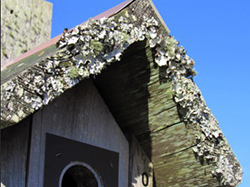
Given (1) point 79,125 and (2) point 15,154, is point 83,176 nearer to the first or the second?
(1) point 79,125

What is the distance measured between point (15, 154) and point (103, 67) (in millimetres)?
771

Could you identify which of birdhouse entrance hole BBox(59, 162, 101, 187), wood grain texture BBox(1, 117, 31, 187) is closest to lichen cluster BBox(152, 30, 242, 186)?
birdhouse entrance hole BBox(59, 162, 101, 187)

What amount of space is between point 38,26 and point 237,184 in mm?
2141

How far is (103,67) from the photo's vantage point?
3719 millimetres

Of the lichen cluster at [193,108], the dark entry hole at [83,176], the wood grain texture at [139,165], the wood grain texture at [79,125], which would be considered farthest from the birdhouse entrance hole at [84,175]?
the lichen cluster at [193,108]

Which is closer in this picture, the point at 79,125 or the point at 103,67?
the point at 103,67

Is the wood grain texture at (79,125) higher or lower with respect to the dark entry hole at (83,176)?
higher

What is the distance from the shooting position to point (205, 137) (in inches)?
161

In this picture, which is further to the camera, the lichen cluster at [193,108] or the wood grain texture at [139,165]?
the wood grain texture at [139,165]

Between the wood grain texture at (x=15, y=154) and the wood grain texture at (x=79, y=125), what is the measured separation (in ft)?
0.17

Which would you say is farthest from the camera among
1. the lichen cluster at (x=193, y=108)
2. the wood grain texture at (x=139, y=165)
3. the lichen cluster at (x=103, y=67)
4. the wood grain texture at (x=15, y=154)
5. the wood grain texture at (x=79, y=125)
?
the wood grain texture at (x=139, y=165)

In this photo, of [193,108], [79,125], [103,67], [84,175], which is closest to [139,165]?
[84,175]

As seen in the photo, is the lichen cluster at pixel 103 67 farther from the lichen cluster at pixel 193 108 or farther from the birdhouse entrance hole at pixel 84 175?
the birdhouse entrance hole at pixel 84 175

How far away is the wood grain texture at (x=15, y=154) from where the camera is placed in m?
3.60
